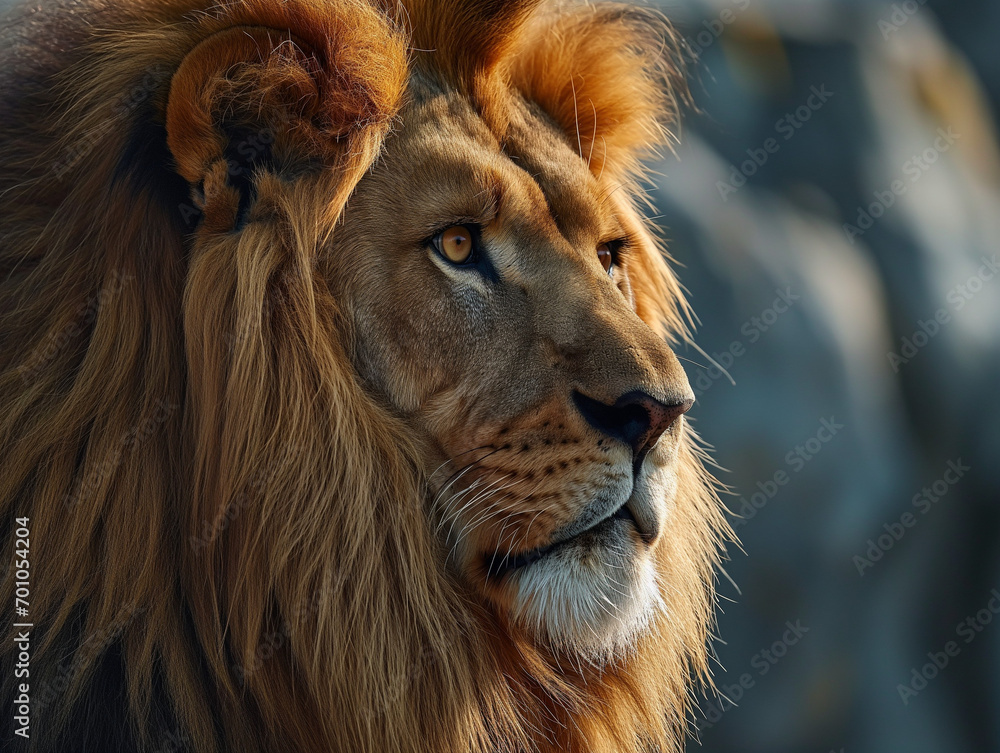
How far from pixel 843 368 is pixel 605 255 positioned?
2.05 m

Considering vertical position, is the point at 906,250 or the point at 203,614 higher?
the point at 906,250

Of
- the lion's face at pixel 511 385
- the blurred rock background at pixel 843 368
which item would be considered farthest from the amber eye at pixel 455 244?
the blurred rock background at pixel 843 368

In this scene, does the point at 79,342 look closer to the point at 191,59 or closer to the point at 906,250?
the point at 191,59

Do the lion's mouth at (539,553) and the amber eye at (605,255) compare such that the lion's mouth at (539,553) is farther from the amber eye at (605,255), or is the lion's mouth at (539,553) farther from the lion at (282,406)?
the amber eye at (605,255)

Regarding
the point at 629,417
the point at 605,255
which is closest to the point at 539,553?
the point at 629,417

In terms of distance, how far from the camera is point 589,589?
1.41 m

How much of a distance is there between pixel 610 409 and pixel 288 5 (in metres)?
0.77

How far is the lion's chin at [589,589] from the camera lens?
1.40 m

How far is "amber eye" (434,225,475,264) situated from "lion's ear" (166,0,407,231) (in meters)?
0.16

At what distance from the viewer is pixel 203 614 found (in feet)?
4.46

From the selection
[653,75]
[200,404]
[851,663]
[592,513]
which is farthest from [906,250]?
[200,404]

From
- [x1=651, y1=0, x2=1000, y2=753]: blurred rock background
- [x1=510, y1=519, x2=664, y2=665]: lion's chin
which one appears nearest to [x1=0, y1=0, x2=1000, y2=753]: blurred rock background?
[x1=651, y1=0, x2=1000, y2=753]: blurred rock background

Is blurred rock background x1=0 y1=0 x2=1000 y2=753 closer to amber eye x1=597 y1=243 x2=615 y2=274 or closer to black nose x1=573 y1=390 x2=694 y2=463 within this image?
amber eye x1=597 y1=243 x2=615 y2=274

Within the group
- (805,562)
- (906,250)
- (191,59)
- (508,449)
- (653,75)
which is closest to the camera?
(191,59)
